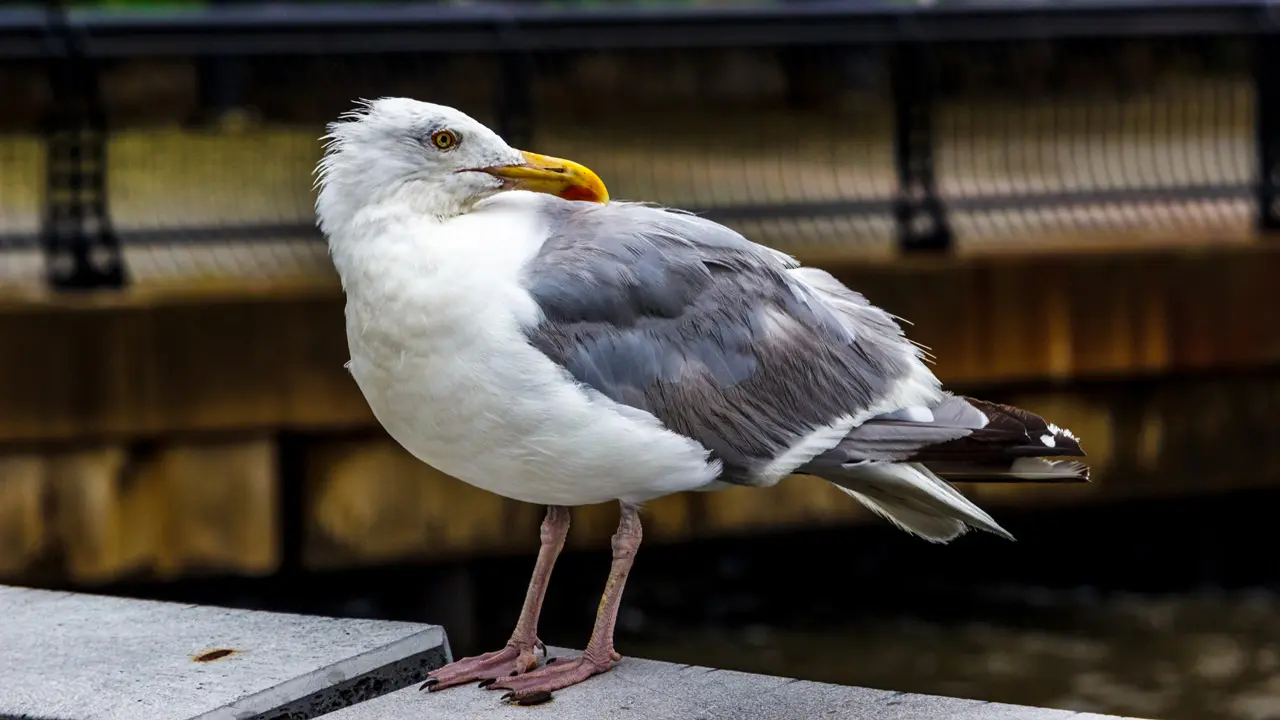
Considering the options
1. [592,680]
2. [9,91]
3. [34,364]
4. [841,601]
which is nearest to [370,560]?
[34,364]

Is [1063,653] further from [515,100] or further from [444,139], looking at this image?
[444,139]

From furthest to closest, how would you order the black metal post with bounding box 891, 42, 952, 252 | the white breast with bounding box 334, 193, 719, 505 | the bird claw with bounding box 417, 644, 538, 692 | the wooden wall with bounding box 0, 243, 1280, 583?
the black metal post with bounding box 891, 42, 952, 252 < the wooden wall with bounding box 0, 243, 1280, 583 < the bird claw with bounding box 417, 644, 538, 692 < the white breast with bounding box 334, 193, 719, 505

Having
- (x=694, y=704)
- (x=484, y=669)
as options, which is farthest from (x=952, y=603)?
(x=694, y=704)

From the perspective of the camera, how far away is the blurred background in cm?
682

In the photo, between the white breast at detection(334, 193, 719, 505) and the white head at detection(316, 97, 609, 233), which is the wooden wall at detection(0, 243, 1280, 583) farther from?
the white breast at detection(334, 193, 719, 505)

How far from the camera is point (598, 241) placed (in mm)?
3654

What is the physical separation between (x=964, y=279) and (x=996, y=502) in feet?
3.50

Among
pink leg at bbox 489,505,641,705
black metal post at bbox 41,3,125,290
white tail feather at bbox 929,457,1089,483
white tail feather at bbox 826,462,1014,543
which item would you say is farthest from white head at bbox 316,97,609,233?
black metal post at bbox 41,3,125,290

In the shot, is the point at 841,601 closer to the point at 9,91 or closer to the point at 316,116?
the point at 316,116

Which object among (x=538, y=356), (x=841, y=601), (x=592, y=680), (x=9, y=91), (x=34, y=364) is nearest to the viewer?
(x=538, y=356)

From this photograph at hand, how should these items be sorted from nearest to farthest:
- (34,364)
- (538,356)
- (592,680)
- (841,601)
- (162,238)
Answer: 1. (538,356)
2. (592,680)
3. (34,364)
4. (162,238)
5. (841,601)

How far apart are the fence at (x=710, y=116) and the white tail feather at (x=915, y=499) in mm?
4354

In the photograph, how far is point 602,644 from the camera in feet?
12.6

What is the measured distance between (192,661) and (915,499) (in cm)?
159
